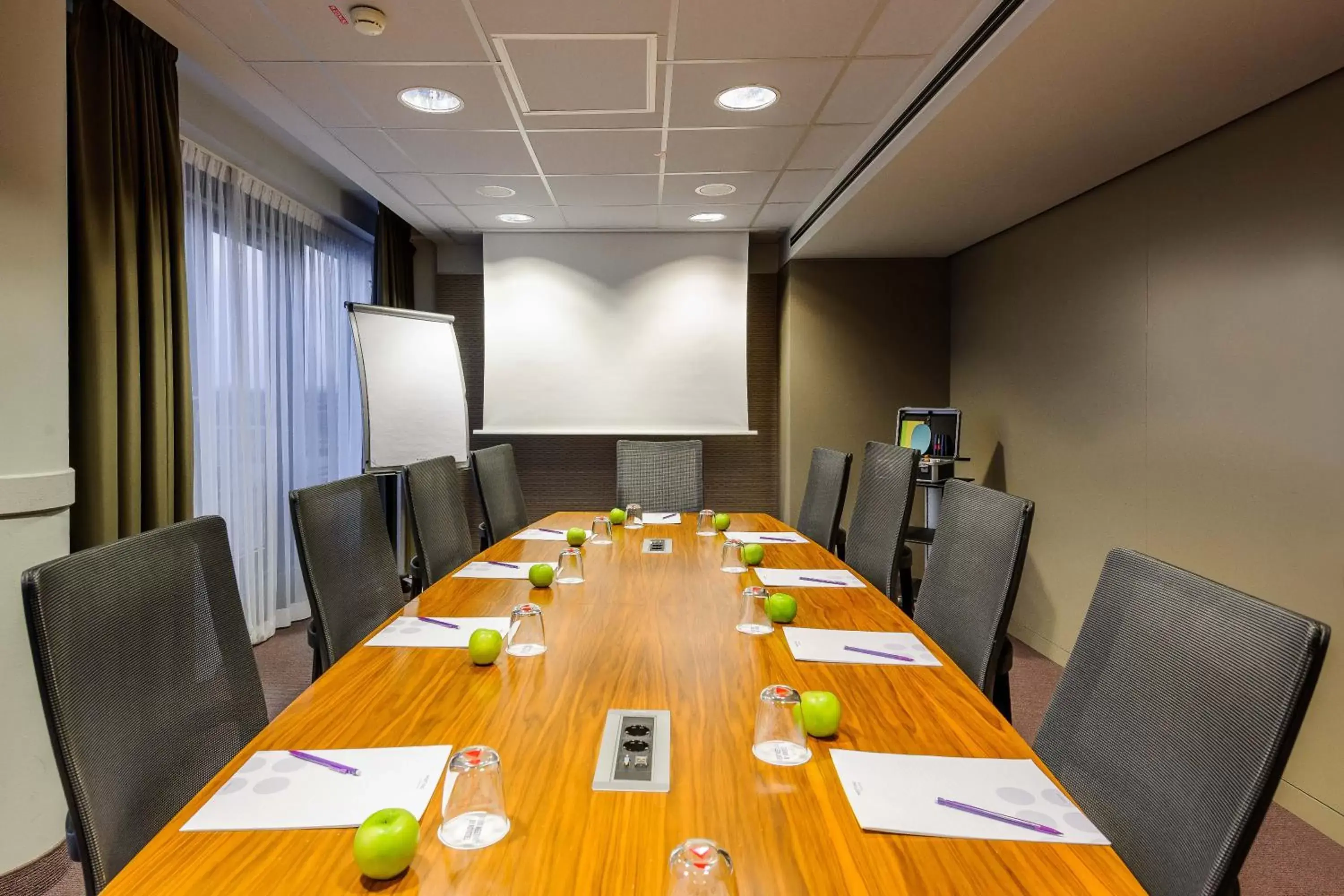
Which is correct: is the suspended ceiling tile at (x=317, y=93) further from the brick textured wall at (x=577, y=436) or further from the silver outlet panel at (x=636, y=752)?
the silver outlet panel at (x=636, y=752)

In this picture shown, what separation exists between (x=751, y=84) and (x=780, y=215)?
6.63 ft

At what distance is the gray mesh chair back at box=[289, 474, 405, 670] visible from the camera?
5.71ft

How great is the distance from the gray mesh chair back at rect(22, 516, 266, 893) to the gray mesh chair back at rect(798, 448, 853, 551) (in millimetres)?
2210

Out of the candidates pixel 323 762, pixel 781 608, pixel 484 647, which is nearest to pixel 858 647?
pixel 781 608

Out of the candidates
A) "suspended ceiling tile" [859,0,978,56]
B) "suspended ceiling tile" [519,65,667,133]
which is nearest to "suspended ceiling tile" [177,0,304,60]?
"suspended ceiling tile" [519,65,667,133]

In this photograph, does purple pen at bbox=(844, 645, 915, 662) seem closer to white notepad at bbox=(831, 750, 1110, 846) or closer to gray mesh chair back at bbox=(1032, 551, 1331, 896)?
gray mesh chair back at bbox=(1032, 551, 1331, 896)

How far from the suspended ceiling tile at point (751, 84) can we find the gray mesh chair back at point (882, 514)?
140 cm

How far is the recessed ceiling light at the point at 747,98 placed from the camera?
9.11ft

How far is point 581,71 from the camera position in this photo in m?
2.61

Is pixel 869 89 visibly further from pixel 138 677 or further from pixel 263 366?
Answer: pixel 263 366

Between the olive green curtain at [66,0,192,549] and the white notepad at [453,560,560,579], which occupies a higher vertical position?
the olive green curtain at [66,0,192,549]

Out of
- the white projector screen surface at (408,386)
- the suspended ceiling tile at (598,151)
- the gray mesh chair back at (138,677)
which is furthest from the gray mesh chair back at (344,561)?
the white projector screen surface at (408,386)

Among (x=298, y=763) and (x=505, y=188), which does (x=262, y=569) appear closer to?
(x=505, y=188)

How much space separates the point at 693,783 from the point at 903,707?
448mm
